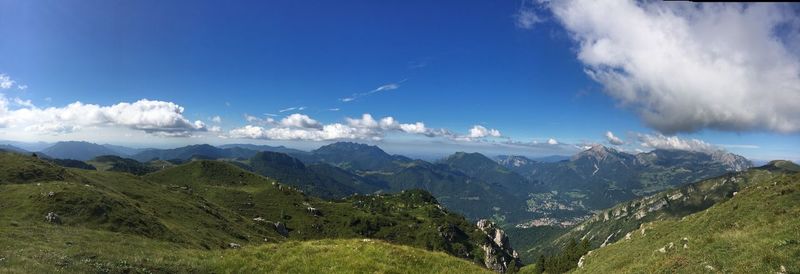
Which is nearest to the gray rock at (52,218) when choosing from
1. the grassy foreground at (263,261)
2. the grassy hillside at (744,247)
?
the grassy foreground at (263,261)

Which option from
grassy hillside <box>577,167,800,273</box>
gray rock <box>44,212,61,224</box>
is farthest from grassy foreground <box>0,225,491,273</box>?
gray rock <box>44,212,61,224</box>

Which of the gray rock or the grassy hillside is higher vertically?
the grassy hillside

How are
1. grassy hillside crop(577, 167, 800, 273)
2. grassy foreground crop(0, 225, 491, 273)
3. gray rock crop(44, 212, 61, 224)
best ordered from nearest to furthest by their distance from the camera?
grassy hillside crop(577, 167, 800, 273)
grassy foreground crop(0, 225, 491, 273)
gray rock crop(44, 212, 61, 224)

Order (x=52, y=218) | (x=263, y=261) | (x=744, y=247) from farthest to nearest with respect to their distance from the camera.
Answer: (x=52, y=218), (x=263, y=261), (x=744, y=247)

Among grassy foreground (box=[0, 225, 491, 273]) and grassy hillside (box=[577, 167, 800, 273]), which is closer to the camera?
grassy hillside (box=[577, 167, 800, 273])


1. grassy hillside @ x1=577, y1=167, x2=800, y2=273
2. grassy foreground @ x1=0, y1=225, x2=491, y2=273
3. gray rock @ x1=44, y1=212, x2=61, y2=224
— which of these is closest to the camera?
grassy hillside @ x1=577, y1=167, x2=800, y2=273

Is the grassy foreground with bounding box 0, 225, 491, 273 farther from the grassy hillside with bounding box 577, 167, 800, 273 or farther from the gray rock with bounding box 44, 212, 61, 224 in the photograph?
the gray rock with bounding box 44, 212, 61, 224

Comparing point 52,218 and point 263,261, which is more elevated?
point 263,261

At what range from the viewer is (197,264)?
997 inches

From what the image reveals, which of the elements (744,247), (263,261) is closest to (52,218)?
(263,261)

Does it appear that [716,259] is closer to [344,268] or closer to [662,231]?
[344,268]

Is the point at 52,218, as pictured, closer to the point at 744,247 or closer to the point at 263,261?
the point at 263,261

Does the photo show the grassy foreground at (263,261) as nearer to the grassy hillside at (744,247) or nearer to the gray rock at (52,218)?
the grassy hillside at (744,247)

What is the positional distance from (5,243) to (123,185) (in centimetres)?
13668
